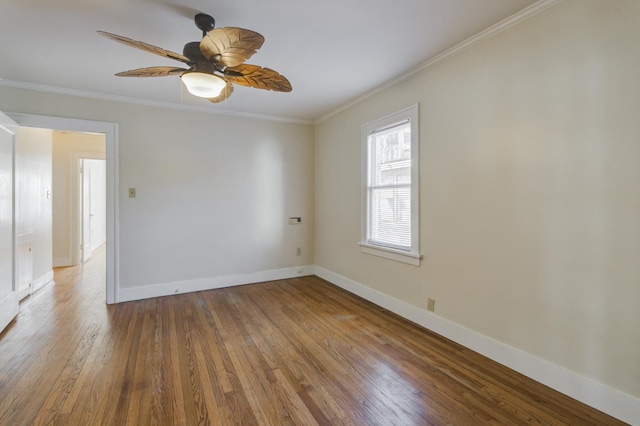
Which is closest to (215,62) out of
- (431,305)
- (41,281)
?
(431,305)

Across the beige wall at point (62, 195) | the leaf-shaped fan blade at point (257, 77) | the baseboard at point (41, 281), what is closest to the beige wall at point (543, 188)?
the leaf-shaped fan blade at point (257, 77)

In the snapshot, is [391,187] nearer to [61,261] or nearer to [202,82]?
[202,82]

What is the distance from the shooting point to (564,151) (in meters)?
1.90

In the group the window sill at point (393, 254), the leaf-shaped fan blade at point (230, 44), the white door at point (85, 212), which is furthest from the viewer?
the white door at point (85, 212)

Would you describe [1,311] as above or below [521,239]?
below

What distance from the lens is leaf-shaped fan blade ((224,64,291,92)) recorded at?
213cm

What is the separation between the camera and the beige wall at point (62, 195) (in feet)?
18.4

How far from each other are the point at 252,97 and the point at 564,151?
3.22 m

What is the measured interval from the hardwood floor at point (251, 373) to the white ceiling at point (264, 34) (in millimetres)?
2549

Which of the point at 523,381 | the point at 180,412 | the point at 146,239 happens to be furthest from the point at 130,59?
the point at 523,381

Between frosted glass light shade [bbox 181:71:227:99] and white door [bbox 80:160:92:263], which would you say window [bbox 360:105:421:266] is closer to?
frosted glass light shade [bbox 181:71:227:99]

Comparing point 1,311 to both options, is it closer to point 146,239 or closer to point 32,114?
point 146,239

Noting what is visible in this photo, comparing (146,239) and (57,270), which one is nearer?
(146,239)

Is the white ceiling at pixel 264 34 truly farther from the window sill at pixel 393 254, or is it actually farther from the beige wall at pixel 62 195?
the beige wall at pixel 62 195
